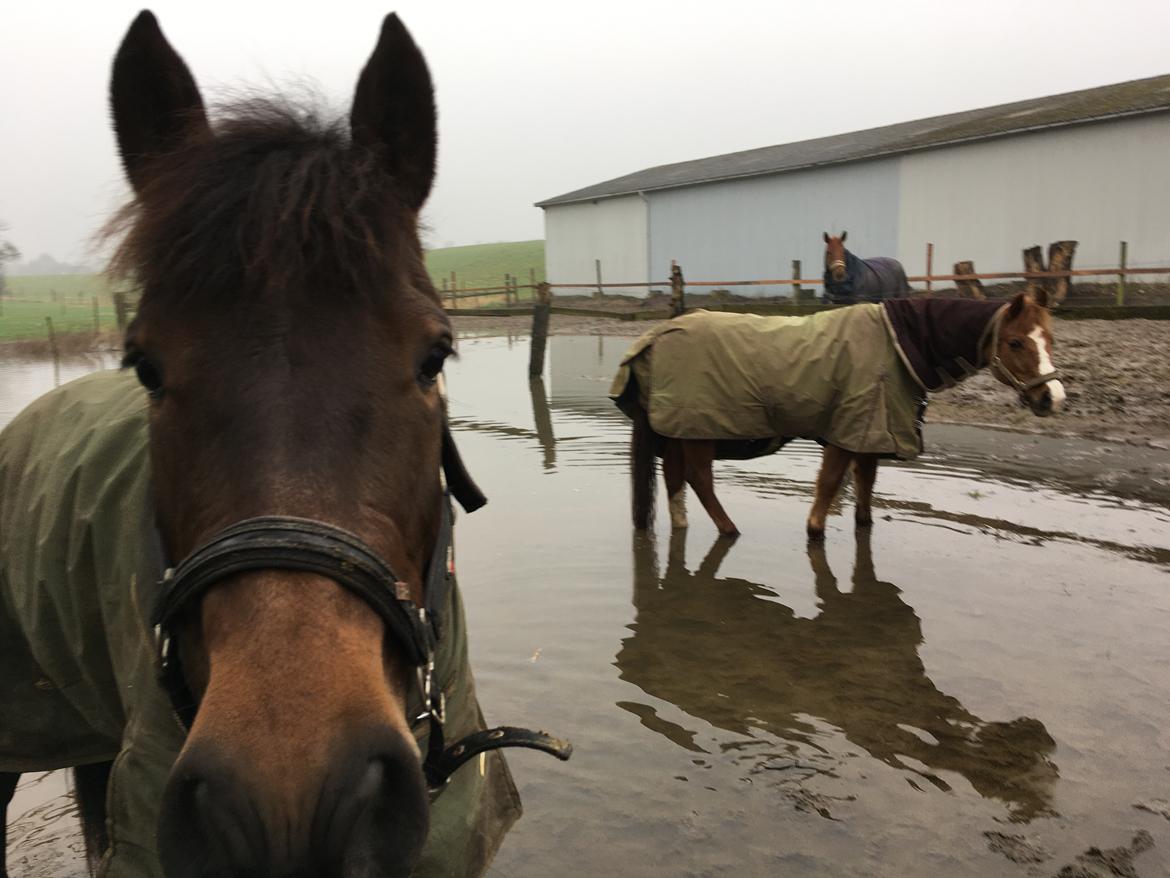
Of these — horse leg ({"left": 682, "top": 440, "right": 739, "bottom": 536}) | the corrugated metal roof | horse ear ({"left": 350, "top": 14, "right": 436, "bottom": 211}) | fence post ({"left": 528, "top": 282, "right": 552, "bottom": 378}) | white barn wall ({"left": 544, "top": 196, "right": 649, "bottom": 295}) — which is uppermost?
the corrugated metal roof

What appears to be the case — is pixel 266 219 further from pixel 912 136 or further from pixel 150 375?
pixel 912 136

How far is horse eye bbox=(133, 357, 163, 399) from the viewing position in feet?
5.15

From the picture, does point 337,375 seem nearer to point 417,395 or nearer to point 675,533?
point 417,395

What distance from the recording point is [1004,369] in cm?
667

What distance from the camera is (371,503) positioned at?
4.66ft

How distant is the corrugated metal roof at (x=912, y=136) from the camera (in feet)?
69.4

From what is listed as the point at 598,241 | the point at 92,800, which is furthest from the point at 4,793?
the point at 598,241

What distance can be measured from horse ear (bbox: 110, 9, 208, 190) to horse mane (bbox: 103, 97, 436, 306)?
16 cm

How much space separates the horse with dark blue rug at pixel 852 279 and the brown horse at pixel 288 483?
45.3 feet

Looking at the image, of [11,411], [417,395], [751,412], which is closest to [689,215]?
[11,411]

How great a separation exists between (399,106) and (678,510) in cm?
555

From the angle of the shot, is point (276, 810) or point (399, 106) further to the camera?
point (399, 106)

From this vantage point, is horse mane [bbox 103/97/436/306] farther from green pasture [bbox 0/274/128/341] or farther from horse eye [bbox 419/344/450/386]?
green pasture [bbox 0/274/128/341]

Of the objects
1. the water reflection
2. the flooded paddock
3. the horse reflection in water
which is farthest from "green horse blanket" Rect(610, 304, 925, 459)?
A: the water reflection
